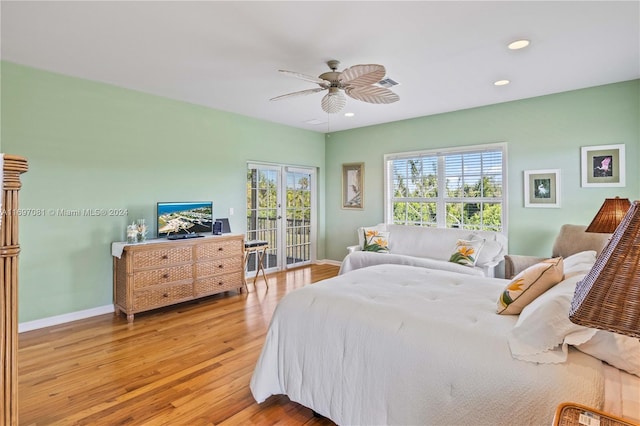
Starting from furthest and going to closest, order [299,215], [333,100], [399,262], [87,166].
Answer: [299,215] < [399,262] < [87,166] < [333,100]

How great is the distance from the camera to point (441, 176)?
527cm

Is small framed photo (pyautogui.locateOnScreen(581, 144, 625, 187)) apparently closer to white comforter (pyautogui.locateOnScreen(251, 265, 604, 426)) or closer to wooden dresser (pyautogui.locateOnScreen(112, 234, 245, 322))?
white comforter (pyautogui.locateOnScreen(251, 265, 604, 426))

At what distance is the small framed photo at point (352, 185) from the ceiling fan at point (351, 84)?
293 centimetres

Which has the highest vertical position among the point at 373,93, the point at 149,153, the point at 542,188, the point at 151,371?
the point at 373,93

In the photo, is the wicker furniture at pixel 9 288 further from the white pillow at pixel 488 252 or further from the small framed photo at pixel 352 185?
the small framed photo at pixel 352 185

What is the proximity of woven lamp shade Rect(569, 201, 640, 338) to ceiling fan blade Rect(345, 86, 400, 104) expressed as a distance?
2.49 m

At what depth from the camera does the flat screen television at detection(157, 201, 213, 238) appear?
405cm

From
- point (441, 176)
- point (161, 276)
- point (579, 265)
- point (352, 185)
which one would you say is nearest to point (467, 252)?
point (441, 176)

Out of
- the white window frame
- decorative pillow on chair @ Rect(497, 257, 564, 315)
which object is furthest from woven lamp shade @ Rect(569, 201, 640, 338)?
the white window frame

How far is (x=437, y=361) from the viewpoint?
145 centimetres

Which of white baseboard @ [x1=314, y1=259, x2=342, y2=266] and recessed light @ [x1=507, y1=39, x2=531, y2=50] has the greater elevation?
recessed light @ [x1=507, y1=39, x2=531, y2=50]

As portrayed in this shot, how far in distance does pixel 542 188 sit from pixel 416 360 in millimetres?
3890

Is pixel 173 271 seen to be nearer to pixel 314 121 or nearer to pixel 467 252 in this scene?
pixel 314 121

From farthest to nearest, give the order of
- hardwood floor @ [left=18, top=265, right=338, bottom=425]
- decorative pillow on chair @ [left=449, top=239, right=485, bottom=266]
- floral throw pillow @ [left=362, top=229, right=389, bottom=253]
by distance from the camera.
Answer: floral throw pillow @ [left=362, top=229, right=389, bottom=253], decorative pillow on chair @ [left=449, top=239, right=485, bottom=266], hardwood floor @ [left=18, top=265, right=338, bottom=425]
